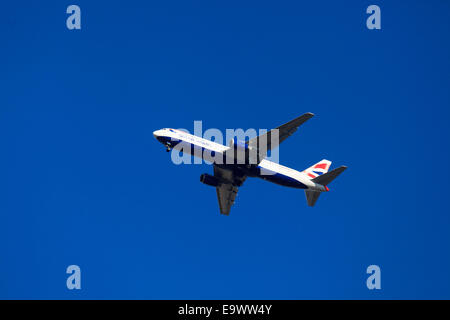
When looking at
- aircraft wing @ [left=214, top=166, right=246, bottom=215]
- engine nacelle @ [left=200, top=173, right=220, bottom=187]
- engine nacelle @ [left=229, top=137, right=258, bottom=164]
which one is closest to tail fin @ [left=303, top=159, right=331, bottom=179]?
aircraft wing @ [left=214, top=166, right=246, bottom=215]

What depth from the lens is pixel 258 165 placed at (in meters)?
69.9

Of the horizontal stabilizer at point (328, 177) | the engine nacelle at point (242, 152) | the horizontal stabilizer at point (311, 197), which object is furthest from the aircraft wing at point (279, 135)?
the horizontal stabilizer at point (311, 197)

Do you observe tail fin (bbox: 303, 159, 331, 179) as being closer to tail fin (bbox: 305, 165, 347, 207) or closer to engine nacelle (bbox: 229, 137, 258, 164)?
tail fin (bbox: 305, 165, 347, 207)

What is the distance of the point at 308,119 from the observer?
6319 cm

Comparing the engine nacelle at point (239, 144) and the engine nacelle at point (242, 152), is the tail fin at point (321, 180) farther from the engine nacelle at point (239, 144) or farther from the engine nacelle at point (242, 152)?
the engine nacelle at point (239, 144)

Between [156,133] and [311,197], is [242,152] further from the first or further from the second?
[311,197]

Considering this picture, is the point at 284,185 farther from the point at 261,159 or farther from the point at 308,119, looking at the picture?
the point at 308,119

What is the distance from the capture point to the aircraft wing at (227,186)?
242ft

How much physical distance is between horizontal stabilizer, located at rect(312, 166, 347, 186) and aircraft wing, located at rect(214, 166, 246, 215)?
959 centimetres

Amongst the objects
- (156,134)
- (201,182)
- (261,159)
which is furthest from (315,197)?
(156,134)

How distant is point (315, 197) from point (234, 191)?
11.2 m

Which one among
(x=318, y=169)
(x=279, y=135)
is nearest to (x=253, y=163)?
(x=279, y=135)

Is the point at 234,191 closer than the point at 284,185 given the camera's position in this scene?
No

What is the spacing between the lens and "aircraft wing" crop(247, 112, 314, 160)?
6362 centimetres
